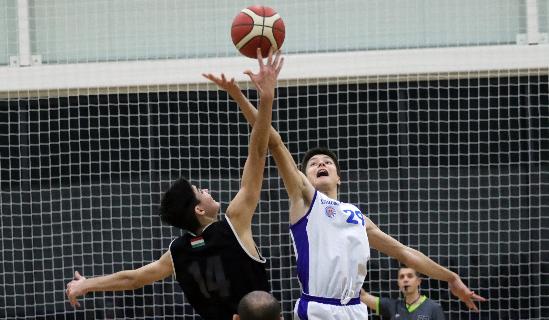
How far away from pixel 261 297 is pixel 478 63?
6234mm

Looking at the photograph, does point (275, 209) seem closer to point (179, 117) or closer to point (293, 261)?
point (293, 261)

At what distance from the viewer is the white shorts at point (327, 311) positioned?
5844mm

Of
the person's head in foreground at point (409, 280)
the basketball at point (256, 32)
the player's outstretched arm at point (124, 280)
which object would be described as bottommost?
the person's head in foreground at point (409, 280)

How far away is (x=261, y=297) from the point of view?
4.20 metres

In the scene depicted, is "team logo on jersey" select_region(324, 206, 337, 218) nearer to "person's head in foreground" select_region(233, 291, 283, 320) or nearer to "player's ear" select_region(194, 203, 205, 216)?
"player's ear" select_region(194, 203, 205, 216)

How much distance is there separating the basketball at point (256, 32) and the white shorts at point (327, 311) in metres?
1.44

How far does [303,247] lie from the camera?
5.91 meters

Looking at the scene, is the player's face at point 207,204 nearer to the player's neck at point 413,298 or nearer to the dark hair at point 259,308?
the dark hair at point 259,308

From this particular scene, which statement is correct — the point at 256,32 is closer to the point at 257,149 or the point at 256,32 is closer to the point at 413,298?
the point at 257,149

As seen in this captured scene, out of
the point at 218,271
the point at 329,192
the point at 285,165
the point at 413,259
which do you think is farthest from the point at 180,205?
the point at 413,259

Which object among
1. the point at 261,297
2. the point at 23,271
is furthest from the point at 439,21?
the point at 261,297

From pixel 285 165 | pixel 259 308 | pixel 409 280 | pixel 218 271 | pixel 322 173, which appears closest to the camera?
pixel 259 308

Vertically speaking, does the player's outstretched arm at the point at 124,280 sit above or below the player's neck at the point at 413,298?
above

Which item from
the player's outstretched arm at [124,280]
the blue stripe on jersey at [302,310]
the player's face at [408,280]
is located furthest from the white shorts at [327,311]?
the player's face at [408,280]
